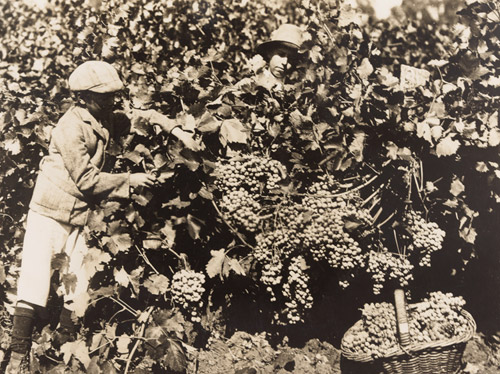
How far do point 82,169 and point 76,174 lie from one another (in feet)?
0.17

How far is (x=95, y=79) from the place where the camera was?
2756 mm

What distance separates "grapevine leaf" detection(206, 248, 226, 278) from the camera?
106 inches

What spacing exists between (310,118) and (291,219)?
2.23 feet

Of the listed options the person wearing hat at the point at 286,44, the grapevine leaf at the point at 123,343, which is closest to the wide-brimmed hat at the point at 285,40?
the person wearing hat at the point at 286,44

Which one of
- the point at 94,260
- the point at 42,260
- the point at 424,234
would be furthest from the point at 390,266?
the point at 42,260

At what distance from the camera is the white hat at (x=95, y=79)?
276cm

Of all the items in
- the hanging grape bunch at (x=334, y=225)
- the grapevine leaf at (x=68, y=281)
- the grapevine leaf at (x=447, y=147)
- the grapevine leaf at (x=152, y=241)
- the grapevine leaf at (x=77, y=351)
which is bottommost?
the grapevine leaf at (x=77, y=351)

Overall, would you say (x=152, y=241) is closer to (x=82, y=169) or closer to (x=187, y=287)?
(x=187, y=287)

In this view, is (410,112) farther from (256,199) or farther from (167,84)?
(167,84)

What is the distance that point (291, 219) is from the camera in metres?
2.64

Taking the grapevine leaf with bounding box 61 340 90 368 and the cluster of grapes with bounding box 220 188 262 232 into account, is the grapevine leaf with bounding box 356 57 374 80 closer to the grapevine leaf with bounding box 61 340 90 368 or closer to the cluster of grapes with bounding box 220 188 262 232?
the cluster of grapes with bounding box 220 188 262 232

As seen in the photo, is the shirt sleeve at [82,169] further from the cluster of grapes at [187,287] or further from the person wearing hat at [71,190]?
the cluster of grapes at [187,287]

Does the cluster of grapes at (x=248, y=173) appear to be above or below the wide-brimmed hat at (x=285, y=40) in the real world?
below

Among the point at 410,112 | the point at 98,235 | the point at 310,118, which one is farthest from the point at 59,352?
the point at 410,112
